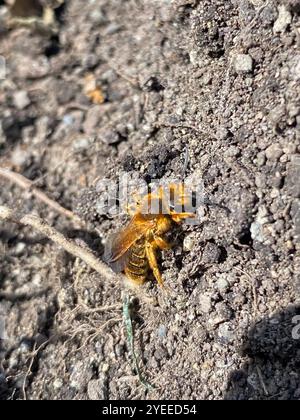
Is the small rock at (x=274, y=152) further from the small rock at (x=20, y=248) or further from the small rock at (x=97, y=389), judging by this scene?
the small rock at (x=20, y=248)

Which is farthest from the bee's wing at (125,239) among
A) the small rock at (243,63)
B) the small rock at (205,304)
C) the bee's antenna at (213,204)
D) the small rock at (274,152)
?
the small rock at (243,63)

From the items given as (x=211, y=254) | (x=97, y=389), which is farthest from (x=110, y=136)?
(x=97, y=389)

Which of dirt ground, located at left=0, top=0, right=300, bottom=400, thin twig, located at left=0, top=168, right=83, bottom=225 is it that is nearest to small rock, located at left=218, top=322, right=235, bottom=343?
dirt ground, located at left=0, top=0, right=300, bottom=400

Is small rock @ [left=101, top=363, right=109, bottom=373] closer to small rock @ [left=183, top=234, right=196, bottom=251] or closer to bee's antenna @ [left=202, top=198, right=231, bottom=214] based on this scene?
small rock @ [left=183, top=234, right=196, bottom=251]
